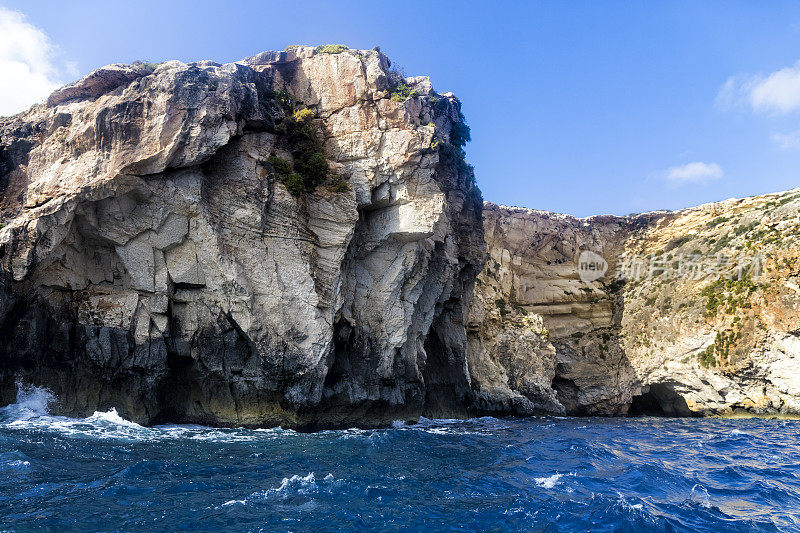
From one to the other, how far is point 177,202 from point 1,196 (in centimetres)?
830

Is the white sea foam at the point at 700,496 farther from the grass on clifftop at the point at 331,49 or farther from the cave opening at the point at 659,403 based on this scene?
the cave opening at the point at 659,403

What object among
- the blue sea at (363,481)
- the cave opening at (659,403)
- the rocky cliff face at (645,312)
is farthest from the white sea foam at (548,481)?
the cave opening at (659,403)

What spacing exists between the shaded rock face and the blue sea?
215cm

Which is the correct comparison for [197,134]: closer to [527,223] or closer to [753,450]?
[753,450]

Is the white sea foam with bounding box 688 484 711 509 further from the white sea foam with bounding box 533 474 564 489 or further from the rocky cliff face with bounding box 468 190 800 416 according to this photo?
the rocky cliff face with bounding box 468 190 800 416

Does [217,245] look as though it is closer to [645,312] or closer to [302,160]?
[302,160]

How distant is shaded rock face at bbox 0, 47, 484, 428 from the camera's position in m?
21.7

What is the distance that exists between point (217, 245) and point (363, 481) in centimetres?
1379

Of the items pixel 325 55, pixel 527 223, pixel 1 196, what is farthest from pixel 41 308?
pixel 527 223

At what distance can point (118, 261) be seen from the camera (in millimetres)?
23156

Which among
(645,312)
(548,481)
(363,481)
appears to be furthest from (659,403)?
(363,481)

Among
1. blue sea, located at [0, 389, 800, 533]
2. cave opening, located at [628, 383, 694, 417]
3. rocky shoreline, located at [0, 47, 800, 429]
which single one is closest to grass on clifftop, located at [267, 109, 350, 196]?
rocky shoreline, located at [0, 47, 800, 429]

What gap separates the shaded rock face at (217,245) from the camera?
21.7 m

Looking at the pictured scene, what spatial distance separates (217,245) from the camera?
23500 millimetres
